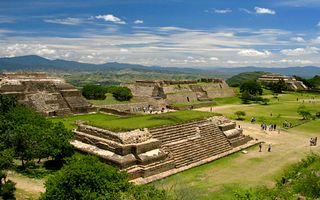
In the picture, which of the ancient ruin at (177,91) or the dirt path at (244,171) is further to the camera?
the ancient ruin at (177,91)

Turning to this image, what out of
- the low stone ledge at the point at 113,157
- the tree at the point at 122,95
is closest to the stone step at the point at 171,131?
the low stone ledge at the point at 113,157

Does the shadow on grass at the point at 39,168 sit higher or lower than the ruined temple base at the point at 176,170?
lower

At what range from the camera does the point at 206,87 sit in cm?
6188

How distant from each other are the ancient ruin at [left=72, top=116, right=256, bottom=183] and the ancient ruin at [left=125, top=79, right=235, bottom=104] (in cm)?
2620

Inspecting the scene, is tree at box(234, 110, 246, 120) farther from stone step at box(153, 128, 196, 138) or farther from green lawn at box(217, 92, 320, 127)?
stone step at box(153, 128, 196, 138)

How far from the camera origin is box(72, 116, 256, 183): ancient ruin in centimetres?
1884

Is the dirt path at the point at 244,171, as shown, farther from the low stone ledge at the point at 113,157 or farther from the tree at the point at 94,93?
the tree at the point at 94,93

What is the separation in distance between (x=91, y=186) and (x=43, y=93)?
91.4ft

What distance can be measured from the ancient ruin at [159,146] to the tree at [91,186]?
5253 mm

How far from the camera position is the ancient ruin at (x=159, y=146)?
18.8 metres

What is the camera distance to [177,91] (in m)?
55.5

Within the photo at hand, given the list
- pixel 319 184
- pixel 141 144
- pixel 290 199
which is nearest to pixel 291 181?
pixel 319 184

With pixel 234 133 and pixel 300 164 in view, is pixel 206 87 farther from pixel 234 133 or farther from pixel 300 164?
pixel 300 164

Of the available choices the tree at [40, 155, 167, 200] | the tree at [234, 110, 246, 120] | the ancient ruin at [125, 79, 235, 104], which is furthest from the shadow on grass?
the ancient ruin at [125, 79, 235, 104]
